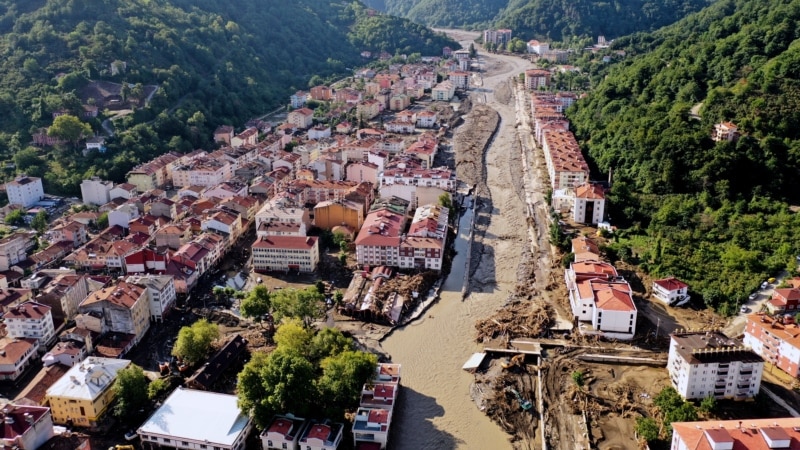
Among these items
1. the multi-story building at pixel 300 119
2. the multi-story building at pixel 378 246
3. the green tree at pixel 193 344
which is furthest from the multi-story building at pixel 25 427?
the multi-story building at pixel 300 119

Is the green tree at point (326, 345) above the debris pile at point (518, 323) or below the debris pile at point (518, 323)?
above

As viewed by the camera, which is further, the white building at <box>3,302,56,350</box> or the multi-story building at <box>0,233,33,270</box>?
the multi-story building at <box>0,233,33,270</box>

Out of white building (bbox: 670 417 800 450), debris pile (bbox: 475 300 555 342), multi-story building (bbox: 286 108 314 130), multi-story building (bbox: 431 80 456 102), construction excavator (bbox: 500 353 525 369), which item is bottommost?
construction excavator (bbox: 500 353 525 369)

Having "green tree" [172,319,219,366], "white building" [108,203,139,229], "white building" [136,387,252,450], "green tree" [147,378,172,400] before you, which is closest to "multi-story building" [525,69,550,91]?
"white building" [108,203,139,229]

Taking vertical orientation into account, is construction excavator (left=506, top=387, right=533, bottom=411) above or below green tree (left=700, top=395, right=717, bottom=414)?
below

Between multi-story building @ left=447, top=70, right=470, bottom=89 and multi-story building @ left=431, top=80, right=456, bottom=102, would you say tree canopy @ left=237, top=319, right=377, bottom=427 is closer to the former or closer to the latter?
multi-story building @ left=431, top=80, right=456, bottom=102

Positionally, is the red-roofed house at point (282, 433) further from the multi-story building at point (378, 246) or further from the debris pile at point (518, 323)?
the multi-story building at point (378, 246)
